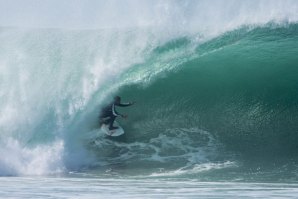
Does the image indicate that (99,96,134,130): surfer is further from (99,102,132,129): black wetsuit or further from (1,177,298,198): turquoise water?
(1,177,298,198): turquoise water

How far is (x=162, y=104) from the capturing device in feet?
41.5

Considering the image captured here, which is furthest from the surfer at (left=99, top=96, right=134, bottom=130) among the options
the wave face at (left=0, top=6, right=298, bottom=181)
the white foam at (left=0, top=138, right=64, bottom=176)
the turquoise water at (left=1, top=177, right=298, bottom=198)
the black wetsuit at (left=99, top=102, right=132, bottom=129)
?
the turquoise water at (left=1, top=177, right=298, bottom=198)

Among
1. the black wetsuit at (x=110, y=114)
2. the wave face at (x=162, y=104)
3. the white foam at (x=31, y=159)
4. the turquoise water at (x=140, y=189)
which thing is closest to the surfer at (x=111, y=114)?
the black wetsuit at (x=110, y=114)

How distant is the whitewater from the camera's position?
34.3 feet

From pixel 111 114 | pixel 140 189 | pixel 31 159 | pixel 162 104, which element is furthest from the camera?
pixel 162 104

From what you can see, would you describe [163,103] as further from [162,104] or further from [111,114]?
[111,114]

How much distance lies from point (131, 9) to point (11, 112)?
5499mm

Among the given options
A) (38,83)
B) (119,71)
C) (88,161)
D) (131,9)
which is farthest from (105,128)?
(131,9)

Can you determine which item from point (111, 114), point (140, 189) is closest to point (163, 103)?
point (111, 114)

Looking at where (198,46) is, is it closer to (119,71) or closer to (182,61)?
(182,61)

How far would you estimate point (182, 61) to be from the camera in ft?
44.4

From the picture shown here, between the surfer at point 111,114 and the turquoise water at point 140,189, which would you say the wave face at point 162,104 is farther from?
the turquoise water at point 140,189

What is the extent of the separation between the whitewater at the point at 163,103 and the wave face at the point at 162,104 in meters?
0.03

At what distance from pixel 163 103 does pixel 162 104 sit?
1.4 inches
